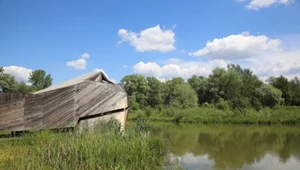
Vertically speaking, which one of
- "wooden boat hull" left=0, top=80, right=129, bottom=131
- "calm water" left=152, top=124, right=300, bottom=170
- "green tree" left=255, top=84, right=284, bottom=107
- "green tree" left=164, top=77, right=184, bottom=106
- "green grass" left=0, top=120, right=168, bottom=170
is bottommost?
"calm water" left=152, top=124, right=300, bottom=170

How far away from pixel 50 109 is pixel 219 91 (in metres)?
39.8

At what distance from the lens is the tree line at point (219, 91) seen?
40266 millimetres

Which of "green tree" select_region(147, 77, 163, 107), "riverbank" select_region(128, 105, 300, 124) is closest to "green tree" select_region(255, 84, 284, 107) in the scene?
"riverbank" select_region(128, 105, 300, 124)

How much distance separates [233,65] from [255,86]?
2052 cm

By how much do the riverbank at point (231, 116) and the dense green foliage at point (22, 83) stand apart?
58.7 feet

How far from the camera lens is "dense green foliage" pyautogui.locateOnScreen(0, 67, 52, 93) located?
146 feet

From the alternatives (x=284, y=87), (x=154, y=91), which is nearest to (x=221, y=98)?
(x=284, y=87)

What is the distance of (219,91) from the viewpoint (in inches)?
1938

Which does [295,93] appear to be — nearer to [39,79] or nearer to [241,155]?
[241,155]

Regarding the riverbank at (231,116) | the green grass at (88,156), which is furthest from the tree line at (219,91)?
the green grass at (88,156)

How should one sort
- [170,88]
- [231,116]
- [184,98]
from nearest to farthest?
[231,116], [184,98], [170,88]

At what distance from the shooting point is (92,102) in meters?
13.1

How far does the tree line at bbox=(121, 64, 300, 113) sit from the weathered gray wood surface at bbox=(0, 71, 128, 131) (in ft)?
91.1

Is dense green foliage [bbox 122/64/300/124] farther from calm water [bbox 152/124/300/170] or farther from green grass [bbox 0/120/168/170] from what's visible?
green grass [bbox 0/120/168/170]
